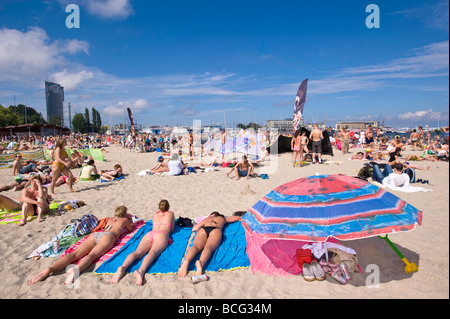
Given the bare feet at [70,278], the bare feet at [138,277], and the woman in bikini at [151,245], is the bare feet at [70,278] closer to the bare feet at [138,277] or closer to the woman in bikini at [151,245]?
the woman in bikini at [151,245]

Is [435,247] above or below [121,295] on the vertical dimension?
above

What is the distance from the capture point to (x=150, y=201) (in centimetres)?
611

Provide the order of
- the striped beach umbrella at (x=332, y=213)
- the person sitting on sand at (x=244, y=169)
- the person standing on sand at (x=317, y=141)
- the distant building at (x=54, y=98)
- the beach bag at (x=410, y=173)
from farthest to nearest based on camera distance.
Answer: the distant building at (x=54, y=98), the person standing on sand at (x=317, y=141), the person sitting on sand at (x=244, y=169), the beach bag at (x=410, y=173), the striped beach umbrella at (x=332, y=213)

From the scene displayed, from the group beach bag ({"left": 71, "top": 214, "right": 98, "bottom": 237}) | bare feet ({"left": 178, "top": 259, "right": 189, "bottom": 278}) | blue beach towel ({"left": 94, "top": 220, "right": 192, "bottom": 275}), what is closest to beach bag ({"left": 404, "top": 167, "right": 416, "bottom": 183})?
blue beach towel ({"left": 94, "top": 220, "right": 192, "bottom": 275})

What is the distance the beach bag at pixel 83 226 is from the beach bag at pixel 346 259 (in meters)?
3.55

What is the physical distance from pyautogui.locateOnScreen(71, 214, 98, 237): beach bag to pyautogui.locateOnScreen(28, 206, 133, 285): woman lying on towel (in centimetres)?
32

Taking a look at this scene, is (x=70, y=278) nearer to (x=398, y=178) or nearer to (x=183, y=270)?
(x=183, y=270)

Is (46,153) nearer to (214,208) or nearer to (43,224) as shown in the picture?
(43,224)

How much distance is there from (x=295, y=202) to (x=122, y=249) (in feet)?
7.90

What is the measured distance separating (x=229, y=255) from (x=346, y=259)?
1410mm

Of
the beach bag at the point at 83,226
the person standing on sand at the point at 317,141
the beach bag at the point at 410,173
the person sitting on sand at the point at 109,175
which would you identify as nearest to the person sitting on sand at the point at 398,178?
the beach bag at the point at 410,173

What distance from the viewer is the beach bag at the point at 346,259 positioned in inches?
111
